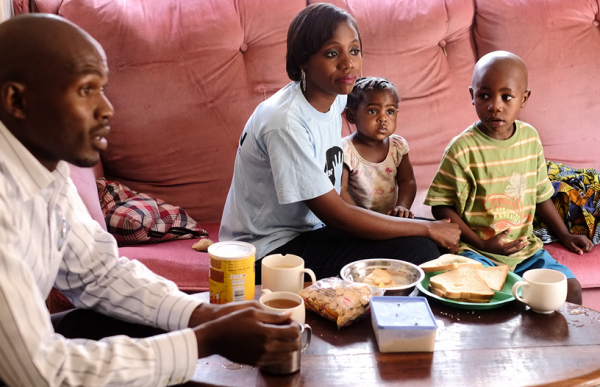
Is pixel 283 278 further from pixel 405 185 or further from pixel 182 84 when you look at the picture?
pixel 182 84

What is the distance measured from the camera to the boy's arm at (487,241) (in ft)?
6.35

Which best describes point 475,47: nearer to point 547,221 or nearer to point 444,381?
point 547,221

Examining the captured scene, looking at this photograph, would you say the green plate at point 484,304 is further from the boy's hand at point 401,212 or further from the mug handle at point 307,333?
the boy's hand at point 401,212

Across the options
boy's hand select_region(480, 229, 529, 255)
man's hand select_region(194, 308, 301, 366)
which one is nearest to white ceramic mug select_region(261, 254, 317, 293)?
man's hand select_region(194, 308, 301, 366)

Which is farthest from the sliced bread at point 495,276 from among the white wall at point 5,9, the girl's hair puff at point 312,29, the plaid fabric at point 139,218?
the white wall at point 5,9

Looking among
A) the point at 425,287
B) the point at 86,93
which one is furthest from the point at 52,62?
the point at 425,287

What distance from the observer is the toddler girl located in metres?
2.07

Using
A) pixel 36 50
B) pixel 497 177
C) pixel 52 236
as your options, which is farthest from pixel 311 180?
pixel 36 50

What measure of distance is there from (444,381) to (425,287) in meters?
0.41

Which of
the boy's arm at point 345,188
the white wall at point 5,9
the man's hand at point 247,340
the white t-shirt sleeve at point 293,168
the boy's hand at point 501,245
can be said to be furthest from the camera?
the white wall at point 5,9

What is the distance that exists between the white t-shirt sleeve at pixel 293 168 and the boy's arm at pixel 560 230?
87 centimetres

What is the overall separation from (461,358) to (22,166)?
814 mm

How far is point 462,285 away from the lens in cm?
135

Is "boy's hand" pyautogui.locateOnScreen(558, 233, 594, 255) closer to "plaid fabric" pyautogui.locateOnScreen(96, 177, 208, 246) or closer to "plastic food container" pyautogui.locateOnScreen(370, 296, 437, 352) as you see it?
"plastic food container" pyautogui.locateOnScreen(370, 296, 437, 352)
